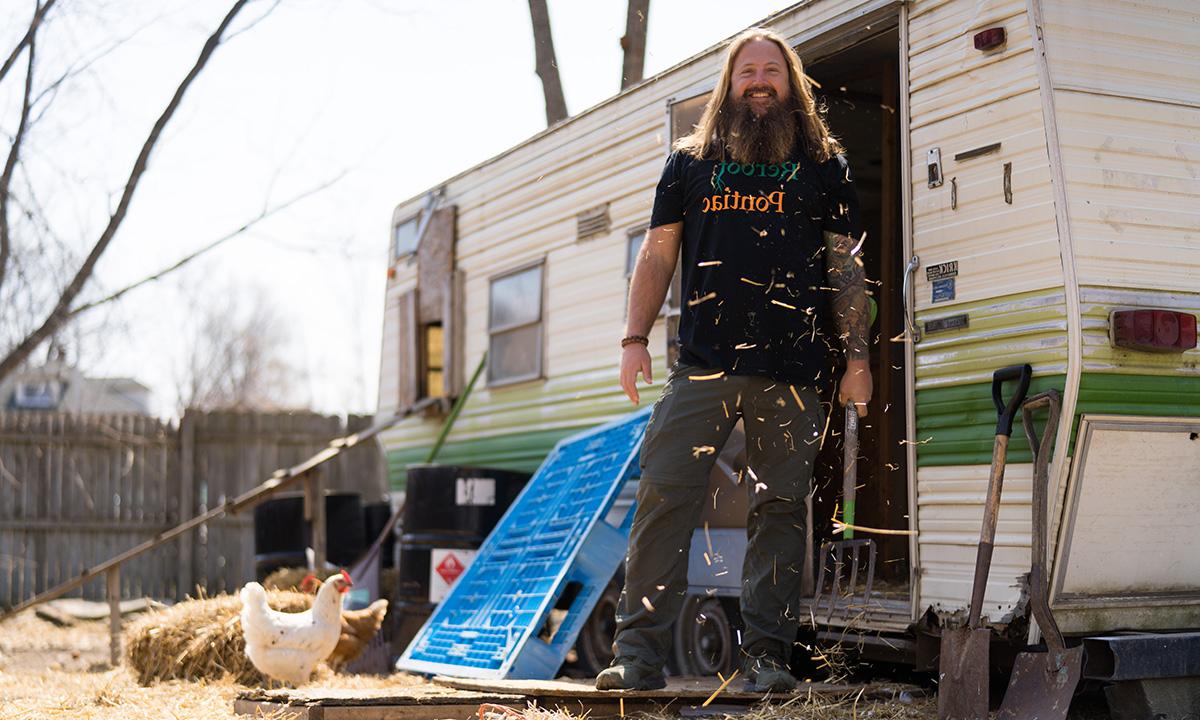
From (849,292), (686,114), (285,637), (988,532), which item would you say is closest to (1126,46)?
(849,292)

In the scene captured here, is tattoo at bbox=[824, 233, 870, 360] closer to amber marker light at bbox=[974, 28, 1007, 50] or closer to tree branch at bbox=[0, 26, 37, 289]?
amber marker light at bbox=[974, 28, 1007, 50]

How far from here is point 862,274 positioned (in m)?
4.74

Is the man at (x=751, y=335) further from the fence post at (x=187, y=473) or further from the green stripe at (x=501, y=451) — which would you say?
the fence post at (x=187, y=473)

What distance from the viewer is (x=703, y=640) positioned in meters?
6.23

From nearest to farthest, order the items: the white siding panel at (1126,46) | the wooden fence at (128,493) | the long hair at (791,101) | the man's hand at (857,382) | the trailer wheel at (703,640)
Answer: the white siding panel at (1126,46) → the man's hand at (857,382) → the long hair at (791,101) → the trailer wheel at (703,640) → the wooden fence at (128,493)

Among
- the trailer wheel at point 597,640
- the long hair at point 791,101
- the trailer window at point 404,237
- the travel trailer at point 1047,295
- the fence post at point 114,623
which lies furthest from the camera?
the trailer window at point 404,237

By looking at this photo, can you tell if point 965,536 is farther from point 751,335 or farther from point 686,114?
point 686,114

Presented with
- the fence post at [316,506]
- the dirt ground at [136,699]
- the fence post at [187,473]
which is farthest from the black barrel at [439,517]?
the fence post at [187,473]

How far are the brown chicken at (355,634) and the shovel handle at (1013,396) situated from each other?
374cm

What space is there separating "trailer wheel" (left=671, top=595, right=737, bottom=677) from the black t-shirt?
5.95 ft

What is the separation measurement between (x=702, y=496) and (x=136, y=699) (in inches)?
101

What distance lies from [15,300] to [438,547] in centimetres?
689

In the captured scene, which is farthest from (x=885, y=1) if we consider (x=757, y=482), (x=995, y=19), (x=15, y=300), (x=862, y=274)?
(x=15, y=300)

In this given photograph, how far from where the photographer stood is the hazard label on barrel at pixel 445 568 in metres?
7.86
